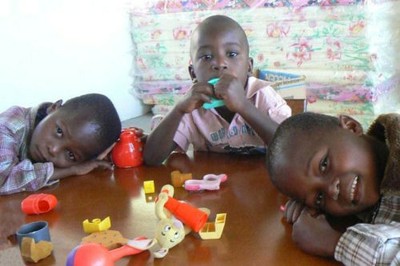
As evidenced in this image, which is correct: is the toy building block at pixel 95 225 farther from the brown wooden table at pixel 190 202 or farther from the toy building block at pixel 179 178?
the toy building block at pixel 179 178

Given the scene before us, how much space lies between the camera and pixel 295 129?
2.49 ft

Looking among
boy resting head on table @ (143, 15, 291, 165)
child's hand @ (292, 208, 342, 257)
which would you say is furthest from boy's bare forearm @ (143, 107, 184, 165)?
child's hand @ (292, 208, 342, 257)

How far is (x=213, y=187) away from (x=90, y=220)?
9.2 inches

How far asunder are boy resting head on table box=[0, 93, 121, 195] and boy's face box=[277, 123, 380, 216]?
0.54m

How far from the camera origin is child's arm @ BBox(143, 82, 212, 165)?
1.07m

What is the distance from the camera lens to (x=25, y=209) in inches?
34.2

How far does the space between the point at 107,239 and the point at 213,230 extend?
16cm

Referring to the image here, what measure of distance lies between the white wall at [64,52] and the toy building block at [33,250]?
1.54 meters

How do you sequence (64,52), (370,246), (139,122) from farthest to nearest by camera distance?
(139,122)
(64,52)
(370,246)

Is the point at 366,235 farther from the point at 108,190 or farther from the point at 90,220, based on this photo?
the point at 108,190

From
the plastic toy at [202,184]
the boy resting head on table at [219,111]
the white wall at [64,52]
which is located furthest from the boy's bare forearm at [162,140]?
the white wall at [64,52]

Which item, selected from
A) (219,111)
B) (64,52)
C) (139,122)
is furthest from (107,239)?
(139,122)

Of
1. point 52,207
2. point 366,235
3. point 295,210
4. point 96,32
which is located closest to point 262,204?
point 295,210

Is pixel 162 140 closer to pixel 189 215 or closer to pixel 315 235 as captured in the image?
pixel 189 215
